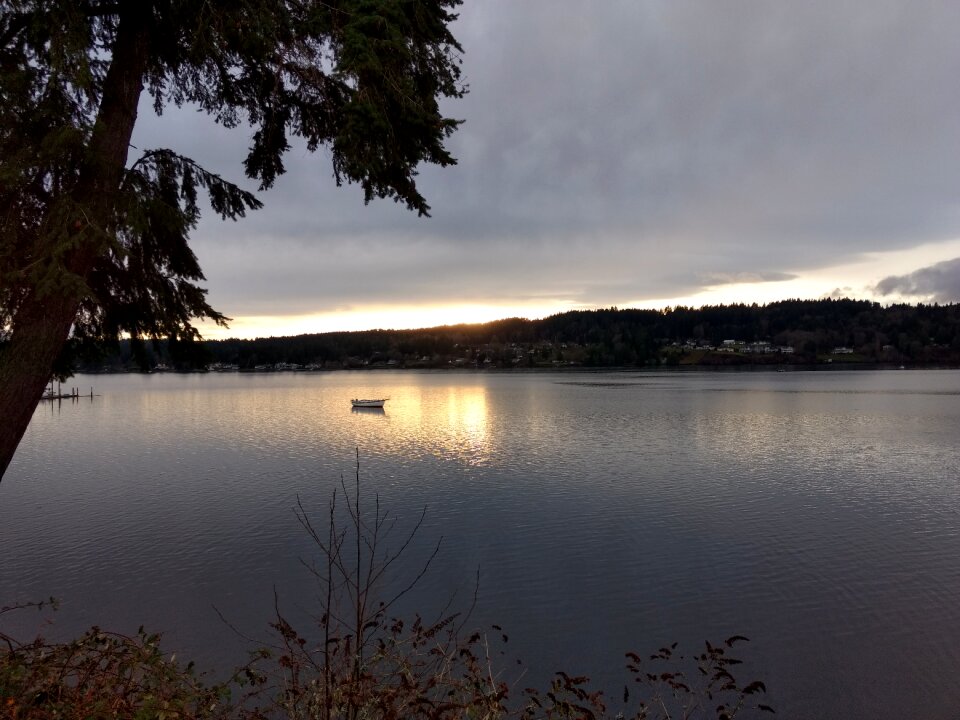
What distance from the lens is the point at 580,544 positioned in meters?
16.1

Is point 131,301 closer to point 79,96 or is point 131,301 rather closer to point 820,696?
point 79,96

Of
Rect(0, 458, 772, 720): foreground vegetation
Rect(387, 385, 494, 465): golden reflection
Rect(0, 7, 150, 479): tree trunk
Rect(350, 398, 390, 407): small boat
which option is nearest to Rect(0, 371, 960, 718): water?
Rect(387, 385, 494, 465): golden reflection

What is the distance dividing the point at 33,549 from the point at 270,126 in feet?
52.4

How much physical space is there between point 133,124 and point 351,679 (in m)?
6.00

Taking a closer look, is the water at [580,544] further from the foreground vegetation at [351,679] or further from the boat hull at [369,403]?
the boat hull at [369,403]

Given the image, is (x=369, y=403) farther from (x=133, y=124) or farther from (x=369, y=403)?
(x=133, y=124)

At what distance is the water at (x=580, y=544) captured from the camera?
10.6m

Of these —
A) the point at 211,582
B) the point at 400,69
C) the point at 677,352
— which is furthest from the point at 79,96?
the point at 677,352

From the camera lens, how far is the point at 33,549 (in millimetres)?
16125

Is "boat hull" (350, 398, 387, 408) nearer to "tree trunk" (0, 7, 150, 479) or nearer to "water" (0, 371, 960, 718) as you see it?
"water" (0, 371, 960, 718)

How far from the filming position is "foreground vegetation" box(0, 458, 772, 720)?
467cm

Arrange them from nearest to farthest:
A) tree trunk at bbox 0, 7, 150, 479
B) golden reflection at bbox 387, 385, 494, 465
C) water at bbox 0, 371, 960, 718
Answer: tree trunk at bbox 0, 7, 150, 479
water at bbox 0, 371, 960, 718
golden reflection at bbox 387, 385, 494, 465

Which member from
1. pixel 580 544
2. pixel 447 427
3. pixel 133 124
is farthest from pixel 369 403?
pixel 133 124

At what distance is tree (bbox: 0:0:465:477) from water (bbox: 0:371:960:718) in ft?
23.7
